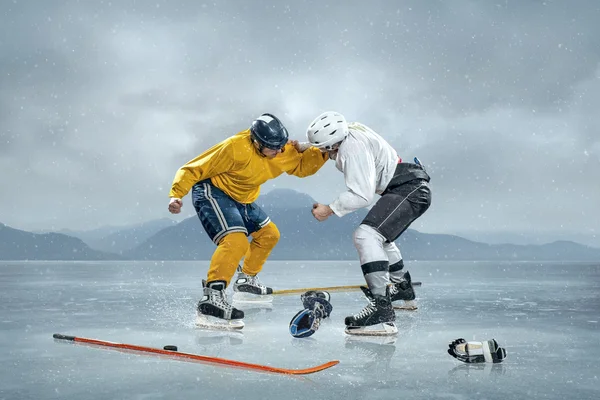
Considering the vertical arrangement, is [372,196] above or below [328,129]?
below

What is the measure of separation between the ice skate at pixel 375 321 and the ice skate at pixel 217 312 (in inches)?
32.4

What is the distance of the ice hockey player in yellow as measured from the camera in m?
4.43

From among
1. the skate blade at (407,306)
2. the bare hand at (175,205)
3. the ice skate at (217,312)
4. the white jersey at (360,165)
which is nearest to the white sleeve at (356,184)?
the white jersey at (360,165)

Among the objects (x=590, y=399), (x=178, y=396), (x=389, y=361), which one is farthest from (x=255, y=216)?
(x=590, y=399)

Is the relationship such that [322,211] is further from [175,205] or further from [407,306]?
[407,306]

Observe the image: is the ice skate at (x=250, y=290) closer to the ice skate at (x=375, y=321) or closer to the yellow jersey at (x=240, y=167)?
the yellow jersey at (x=240, y=167)

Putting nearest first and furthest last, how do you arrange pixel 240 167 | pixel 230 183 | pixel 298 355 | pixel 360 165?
1. pixel 298 355
2. pixel 360 165
3. pixel 240 167
4. pixel 230 183

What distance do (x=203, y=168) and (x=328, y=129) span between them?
109 centimetres

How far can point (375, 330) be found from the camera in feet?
12.9

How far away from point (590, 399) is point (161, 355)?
2.04m

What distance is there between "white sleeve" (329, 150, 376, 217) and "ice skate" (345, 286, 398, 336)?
628mm

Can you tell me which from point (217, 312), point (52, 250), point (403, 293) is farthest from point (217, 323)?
point (52, 250)

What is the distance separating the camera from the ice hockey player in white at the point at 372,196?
3.96 meters

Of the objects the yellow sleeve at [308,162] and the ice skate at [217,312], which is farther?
the yellow sleeve at [308,162]
